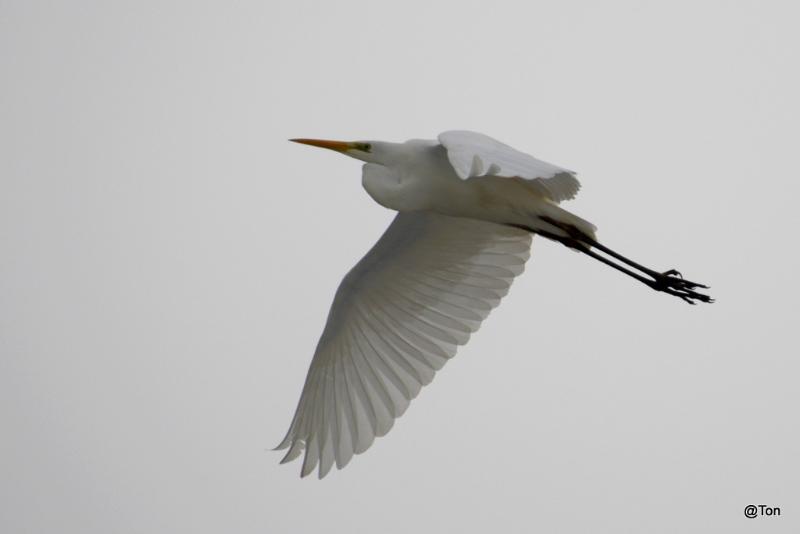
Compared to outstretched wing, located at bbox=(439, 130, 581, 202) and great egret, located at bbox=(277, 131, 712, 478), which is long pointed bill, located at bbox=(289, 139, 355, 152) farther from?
outstretched wing, located at bbox=(439, 130, 581, 202)

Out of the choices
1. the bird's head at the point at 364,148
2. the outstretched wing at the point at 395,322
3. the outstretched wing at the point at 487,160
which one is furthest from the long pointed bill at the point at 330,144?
the outstretched wing at the point at 487,160

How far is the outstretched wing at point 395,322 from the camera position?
23.9 ft

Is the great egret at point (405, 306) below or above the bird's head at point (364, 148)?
below

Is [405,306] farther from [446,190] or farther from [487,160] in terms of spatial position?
[487,160]

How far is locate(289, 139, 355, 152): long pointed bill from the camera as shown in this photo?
6.87 meters

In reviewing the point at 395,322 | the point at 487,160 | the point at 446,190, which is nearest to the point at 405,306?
the point at 395,322

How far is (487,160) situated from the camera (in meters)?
5.16

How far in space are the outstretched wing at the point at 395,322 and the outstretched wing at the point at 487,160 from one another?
4.93 ft

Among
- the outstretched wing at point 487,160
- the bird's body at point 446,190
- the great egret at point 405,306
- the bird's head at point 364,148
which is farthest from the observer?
the great egret at point 405,306

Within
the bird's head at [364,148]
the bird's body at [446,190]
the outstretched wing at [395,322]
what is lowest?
the outstretched wing at [395,322]

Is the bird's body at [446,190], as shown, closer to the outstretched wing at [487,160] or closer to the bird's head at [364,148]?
the bird's head at [364,148]

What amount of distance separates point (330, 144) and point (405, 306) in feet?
3.81

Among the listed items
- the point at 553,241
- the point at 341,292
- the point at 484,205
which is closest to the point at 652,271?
the point at 553,241

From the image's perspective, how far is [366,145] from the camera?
680cm
